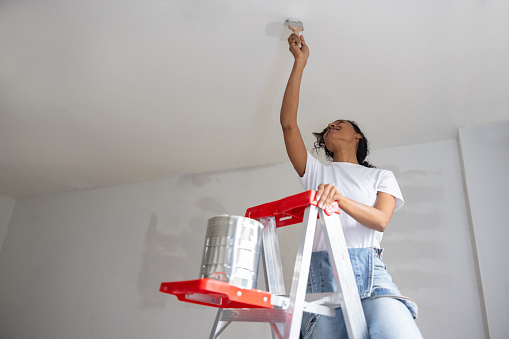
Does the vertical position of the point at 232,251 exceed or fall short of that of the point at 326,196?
it falls short

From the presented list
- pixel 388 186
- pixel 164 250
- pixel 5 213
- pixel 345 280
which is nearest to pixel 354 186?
pixel 388 186

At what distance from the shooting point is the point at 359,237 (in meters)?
1.42

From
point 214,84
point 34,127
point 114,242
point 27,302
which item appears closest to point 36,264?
point 27,302

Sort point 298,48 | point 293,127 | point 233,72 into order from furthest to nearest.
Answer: point 233,72 < point 298,48 < point 293,127

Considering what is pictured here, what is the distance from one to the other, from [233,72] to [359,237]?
4.81 feet

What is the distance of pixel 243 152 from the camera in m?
3.40

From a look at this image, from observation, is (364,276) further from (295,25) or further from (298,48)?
(295,25)

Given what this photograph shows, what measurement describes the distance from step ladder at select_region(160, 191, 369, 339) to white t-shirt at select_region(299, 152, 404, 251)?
0.18 m

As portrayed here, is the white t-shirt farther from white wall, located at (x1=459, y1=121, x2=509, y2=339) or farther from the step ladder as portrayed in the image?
white wall, located at (x1=459, y1=121, x2=509, y2=339)

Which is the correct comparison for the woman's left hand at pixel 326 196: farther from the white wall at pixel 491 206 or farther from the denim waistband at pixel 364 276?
the white wall at pixel 491 206

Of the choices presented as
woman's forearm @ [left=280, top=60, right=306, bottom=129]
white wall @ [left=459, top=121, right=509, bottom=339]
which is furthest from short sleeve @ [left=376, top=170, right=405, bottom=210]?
white wall @ [left=459, top=121, right=509, bottom=339]

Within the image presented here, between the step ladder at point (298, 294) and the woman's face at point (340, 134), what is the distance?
1.95 feet

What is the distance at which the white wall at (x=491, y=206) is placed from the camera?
7.77 ft

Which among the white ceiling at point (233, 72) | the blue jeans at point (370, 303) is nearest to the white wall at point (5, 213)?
the white ceiling at point (233, 72)
